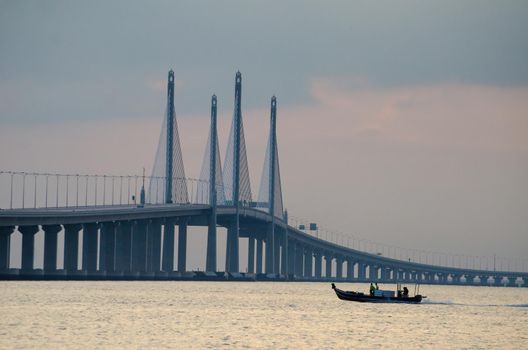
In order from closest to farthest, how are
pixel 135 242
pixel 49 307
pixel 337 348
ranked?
pixel 337 348, pixel 49 307, pixel 135 242

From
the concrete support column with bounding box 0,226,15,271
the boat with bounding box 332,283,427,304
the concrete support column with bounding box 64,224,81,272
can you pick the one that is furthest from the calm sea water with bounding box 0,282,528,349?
the concrete support column with bounding box 64,224,81,272

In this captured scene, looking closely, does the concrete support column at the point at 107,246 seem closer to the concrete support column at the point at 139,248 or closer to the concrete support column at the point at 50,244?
the concrete support column at the point at 139,248

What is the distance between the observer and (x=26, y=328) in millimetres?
90812

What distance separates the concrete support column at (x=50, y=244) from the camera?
180 meters

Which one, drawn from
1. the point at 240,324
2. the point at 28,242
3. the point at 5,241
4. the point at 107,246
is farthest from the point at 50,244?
the point at 240,324

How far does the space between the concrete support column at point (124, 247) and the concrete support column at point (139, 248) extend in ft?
8.07

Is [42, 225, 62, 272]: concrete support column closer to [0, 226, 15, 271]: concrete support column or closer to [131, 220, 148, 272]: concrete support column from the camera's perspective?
[0, 226, 15, 271]: concrete support column

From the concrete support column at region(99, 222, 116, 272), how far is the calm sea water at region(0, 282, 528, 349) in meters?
45.7

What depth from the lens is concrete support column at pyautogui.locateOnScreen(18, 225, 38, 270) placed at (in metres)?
176

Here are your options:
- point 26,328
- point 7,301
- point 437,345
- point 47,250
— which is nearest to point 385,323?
point 437,345

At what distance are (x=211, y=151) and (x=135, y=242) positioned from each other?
15.5 m

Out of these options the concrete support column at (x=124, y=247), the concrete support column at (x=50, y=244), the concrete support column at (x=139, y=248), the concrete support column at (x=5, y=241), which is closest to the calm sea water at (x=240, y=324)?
the concrete support column at (x=5, y=241)

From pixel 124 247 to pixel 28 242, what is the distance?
2104cm

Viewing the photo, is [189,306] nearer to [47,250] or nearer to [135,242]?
[47,250]
